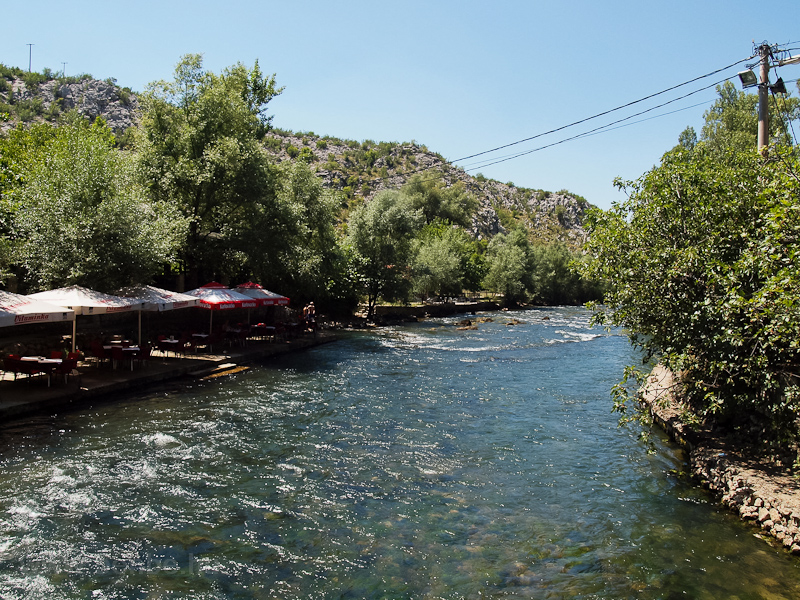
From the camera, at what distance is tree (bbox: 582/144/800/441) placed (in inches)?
309

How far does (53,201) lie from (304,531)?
50.5 ft

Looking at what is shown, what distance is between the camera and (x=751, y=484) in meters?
9.00

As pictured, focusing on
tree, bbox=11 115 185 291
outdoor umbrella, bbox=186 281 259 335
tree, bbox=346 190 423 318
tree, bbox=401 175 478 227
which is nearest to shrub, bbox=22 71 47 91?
tree, bbox=401 175 478 227

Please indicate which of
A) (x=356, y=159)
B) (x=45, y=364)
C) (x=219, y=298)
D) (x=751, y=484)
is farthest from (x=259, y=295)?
(x=356, y=159)

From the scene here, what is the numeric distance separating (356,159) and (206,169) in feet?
365

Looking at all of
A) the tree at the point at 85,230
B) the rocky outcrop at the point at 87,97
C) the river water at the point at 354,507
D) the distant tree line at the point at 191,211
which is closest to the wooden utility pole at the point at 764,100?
the distant tree line at the point at 191,211

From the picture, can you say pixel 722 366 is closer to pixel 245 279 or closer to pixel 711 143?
pixel 245 279

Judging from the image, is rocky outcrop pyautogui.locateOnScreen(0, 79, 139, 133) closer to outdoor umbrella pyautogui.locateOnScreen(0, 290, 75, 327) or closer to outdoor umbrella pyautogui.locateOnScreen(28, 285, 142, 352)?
outdoor umbrella pyautogui.locateOnScreen(28, 285, 142, 352)

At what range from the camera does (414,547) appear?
7.79 meters

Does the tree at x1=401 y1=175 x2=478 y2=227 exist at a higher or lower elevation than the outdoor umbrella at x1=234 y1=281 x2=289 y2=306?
higher

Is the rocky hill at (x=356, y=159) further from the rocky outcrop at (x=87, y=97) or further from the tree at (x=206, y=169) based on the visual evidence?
the tree at (x=206, y=169)

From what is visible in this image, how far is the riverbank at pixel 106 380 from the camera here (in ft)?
42.4

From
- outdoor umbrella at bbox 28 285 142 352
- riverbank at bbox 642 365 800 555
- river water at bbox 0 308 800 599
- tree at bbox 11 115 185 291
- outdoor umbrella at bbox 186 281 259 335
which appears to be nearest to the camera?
river water at bbox 0 308 800 599

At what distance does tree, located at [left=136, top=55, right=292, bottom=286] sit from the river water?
1125cm
